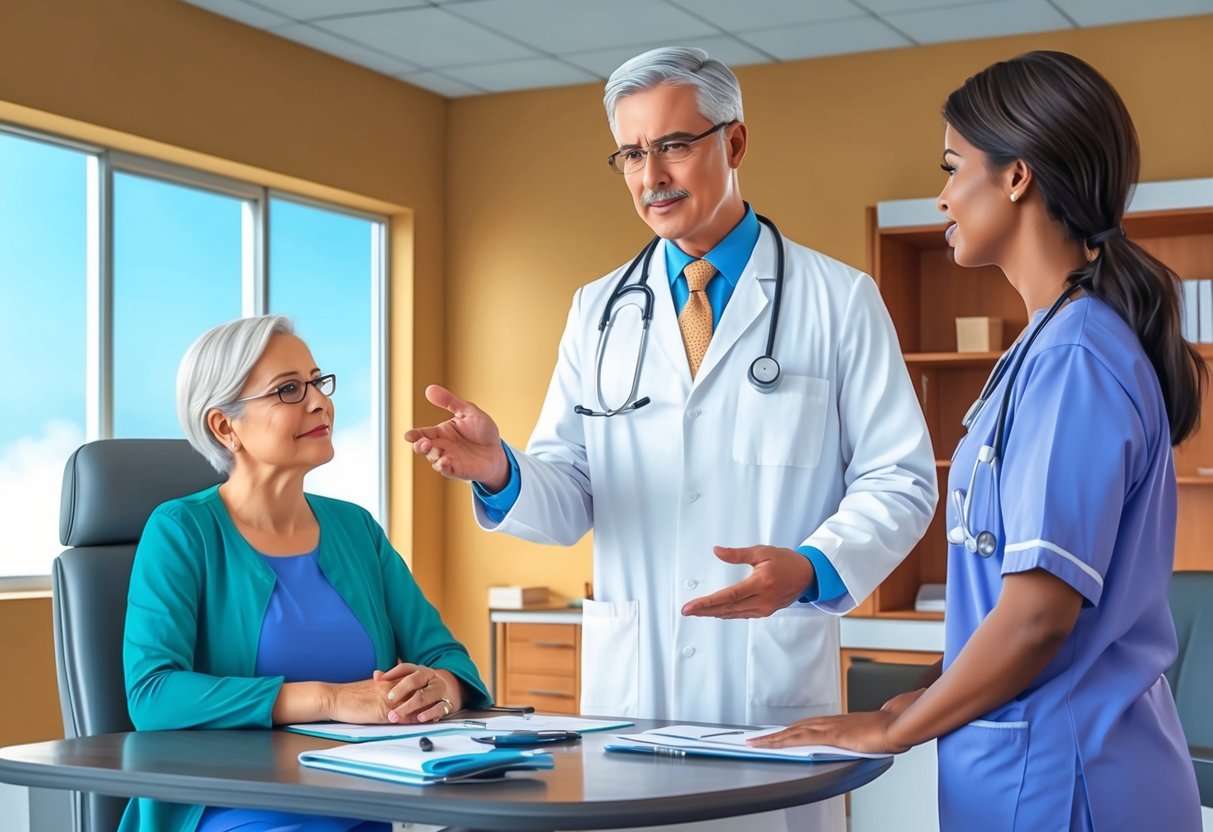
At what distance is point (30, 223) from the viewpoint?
13.5ft

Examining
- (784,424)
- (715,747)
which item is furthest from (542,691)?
(715,747)

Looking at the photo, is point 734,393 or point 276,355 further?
point 276,355

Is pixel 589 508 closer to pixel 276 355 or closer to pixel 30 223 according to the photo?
pixel 276 355

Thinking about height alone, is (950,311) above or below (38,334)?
above

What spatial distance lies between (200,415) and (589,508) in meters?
0.65

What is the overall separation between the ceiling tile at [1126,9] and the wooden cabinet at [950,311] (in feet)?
2.06

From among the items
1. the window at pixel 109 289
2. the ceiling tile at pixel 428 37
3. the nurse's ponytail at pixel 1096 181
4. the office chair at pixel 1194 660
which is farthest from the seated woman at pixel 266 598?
the ceiling tile at pixel 428 37

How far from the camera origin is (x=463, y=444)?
1.91 meters

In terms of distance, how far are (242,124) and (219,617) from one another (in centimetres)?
306

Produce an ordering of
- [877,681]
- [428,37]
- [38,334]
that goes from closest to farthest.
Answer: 1. [877,681]
2. [38,334]
3. [428,37]

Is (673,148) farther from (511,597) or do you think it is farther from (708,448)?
(511,597)

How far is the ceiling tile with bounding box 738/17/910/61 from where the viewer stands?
15.7ft

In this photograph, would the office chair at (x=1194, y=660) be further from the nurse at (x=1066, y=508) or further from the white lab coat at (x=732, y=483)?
the nurse at (x=1066, y=508)

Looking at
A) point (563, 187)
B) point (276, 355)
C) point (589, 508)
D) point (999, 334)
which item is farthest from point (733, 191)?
point (563, 187)
